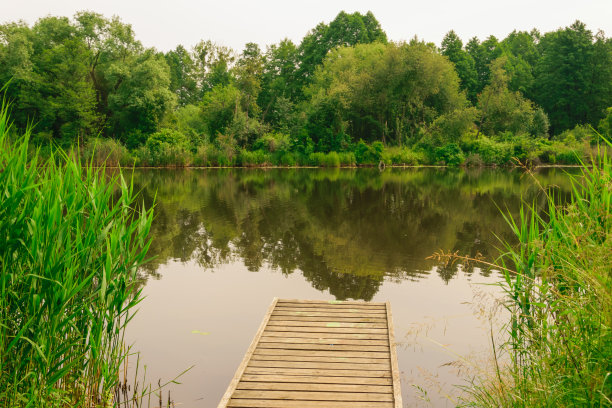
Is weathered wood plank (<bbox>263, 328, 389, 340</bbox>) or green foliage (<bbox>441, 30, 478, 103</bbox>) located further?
green foliage (<bbox>441, 30, 478, 103</bbox>)

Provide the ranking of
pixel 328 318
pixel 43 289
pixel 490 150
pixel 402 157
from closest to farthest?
pixel 43 289, pixel 328 318, pixel 402 157, pixel 490 150

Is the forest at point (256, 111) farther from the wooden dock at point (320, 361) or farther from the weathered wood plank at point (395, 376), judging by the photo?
the weathered wood plank at point (395, 376)

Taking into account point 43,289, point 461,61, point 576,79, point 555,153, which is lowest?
point 43,289

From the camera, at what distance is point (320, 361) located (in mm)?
4637

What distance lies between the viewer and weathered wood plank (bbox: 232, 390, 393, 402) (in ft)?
12.9

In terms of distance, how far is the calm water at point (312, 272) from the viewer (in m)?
5.30

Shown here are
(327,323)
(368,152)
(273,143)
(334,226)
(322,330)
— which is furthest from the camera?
(368,152)

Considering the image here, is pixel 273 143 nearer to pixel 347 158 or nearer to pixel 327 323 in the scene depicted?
pixel 347 158

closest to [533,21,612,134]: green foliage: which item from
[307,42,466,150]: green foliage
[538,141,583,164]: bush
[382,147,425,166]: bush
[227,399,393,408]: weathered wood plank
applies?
[538,141,583,164]: bush

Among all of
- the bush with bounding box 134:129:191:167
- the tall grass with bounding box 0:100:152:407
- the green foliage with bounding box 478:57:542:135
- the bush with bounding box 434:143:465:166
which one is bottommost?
the tall grass with bounding box 0:100:152:407

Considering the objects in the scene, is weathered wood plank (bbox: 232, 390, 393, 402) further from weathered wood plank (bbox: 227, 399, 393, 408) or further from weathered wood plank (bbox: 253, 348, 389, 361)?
weathered wood plank (bbox: 253, 348, 389, 361)

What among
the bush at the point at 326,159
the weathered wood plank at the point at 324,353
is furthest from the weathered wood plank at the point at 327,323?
the bush at the point at 326,159

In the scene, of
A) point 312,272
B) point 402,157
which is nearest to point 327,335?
point 312,272

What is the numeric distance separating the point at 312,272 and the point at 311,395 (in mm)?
4909
